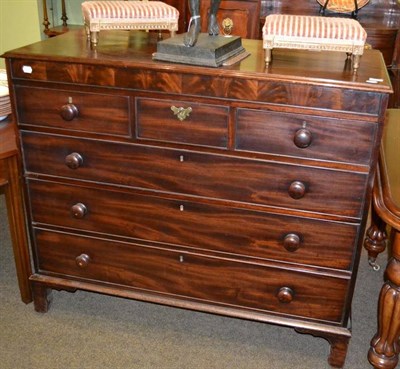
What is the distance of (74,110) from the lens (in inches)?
72.6

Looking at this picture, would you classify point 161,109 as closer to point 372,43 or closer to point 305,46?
point 305,46

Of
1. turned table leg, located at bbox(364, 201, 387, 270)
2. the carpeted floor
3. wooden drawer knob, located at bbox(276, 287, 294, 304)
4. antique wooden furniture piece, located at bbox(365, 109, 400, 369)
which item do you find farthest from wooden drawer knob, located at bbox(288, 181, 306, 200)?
turned table leg, located at bbox(364, 201, 387, 270)

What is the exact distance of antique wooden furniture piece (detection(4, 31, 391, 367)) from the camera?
1.67m

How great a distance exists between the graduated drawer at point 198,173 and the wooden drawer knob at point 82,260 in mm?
329

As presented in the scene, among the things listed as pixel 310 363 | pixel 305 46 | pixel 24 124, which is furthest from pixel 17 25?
pixel 310 363

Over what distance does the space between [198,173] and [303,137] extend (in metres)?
0.38

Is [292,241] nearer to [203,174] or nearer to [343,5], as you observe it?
[203,174]

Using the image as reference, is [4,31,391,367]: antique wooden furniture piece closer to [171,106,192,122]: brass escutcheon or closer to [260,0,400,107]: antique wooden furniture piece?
[171,106,192,122]: brass escutcheon

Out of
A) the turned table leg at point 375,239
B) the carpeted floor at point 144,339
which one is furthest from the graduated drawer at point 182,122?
the turned table leg at point 375,239

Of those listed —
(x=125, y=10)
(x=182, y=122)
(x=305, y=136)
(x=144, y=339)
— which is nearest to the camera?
(x=305, y=136)

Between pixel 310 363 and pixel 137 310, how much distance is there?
0.74 m

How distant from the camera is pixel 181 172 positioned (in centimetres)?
185

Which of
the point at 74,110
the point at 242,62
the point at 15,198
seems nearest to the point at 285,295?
the point at 242,62

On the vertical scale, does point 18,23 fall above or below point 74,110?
below
